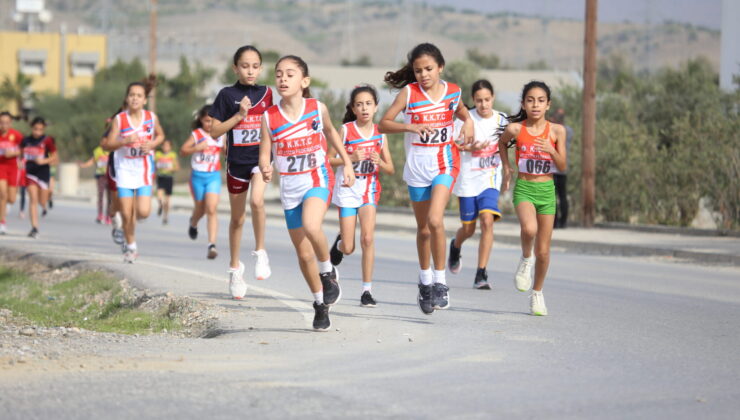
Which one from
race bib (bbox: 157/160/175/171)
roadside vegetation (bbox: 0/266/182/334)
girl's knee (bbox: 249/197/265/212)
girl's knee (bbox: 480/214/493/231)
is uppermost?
race bib (bbox: 157/160/175/171)

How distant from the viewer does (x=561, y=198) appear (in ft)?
71.8

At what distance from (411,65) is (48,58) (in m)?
100

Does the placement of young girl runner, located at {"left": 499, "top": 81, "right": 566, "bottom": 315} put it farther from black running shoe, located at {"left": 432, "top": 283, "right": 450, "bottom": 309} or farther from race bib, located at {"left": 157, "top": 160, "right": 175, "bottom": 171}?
race bib, located at {"left": 157, "top": 160, "right": 175, "bottom": 171}

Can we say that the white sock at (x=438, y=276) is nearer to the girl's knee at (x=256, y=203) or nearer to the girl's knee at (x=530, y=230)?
the girl's knee at (x=530, y=230)

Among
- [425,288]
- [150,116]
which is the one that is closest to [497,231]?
[150,116]

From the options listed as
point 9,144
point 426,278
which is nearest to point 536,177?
point 426,278

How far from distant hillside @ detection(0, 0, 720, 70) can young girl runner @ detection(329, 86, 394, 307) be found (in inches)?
4390

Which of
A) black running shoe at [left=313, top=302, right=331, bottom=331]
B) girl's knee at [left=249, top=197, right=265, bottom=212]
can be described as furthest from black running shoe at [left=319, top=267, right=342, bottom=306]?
girl's knee at [left=249, top=197, right=265, bottom=212]

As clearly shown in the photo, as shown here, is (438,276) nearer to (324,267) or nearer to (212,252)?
(324,267)

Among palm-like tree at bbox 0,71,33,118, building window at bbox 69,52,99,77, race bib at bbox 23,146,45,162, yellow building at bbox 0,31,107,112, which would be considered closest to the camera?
race bib at bbox 23,146,45,162

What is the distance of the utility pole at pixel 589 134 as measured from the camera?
22.9 metres

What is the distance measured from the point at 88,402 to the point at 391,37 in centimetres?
16070

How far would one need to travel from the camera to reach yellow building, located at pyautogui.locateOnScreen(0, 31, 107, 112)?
104438mm

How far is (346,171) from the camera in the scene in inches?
353
